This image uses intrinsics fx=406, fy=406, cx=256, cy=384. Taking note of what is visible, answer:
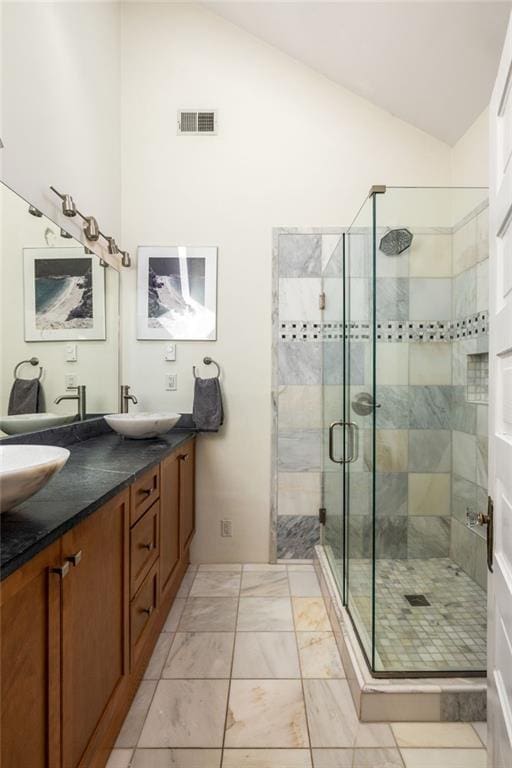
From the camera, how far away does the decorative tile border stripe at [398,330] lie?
1.88 metres

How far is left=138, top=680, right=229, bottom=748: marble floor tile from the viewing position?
134cm

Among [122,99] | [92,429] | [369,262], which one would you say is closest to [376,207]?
[369,262]

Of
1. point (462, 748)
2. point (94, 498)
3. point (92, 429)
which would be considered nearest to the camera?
point (94, 498)

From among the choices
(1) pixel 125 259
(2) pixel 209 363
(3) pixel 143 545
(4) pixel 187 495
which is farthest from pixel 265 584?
(1) pixel 125 259

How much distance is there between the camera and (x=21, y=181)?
5.32 feet

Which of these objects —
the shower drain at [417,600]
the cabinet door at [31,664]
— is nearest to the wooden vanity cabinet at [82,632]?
the cabinet door at [31,664]

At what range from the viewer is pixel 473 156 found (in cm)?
236

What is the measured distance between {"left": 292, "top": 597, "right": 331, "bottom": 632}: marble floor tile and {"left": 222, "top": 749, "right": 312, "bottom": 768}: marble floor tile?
674 mm

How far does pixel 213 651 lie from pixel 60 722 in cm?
104

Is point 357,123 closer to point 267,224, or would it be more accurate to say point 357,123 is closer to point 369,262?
point 267,224

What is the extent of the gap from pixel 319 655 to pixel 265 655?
0.23 m

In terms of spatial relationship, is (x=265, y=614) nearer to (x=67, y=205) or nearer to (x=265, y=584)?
(x=265, y=584)

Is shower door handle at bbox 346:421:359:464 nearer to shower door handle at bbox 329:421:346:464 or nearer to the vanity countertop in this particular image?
shower door handle at bbox 329:421:346:464

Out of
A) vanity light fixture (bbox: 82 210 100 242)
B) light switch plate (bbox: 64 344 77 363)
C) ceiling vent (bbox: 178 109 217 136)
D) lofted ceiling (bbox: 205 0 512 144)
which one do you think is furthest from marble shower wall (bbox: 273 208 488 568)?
light switch plate (bbox: 64 344 77 363)
